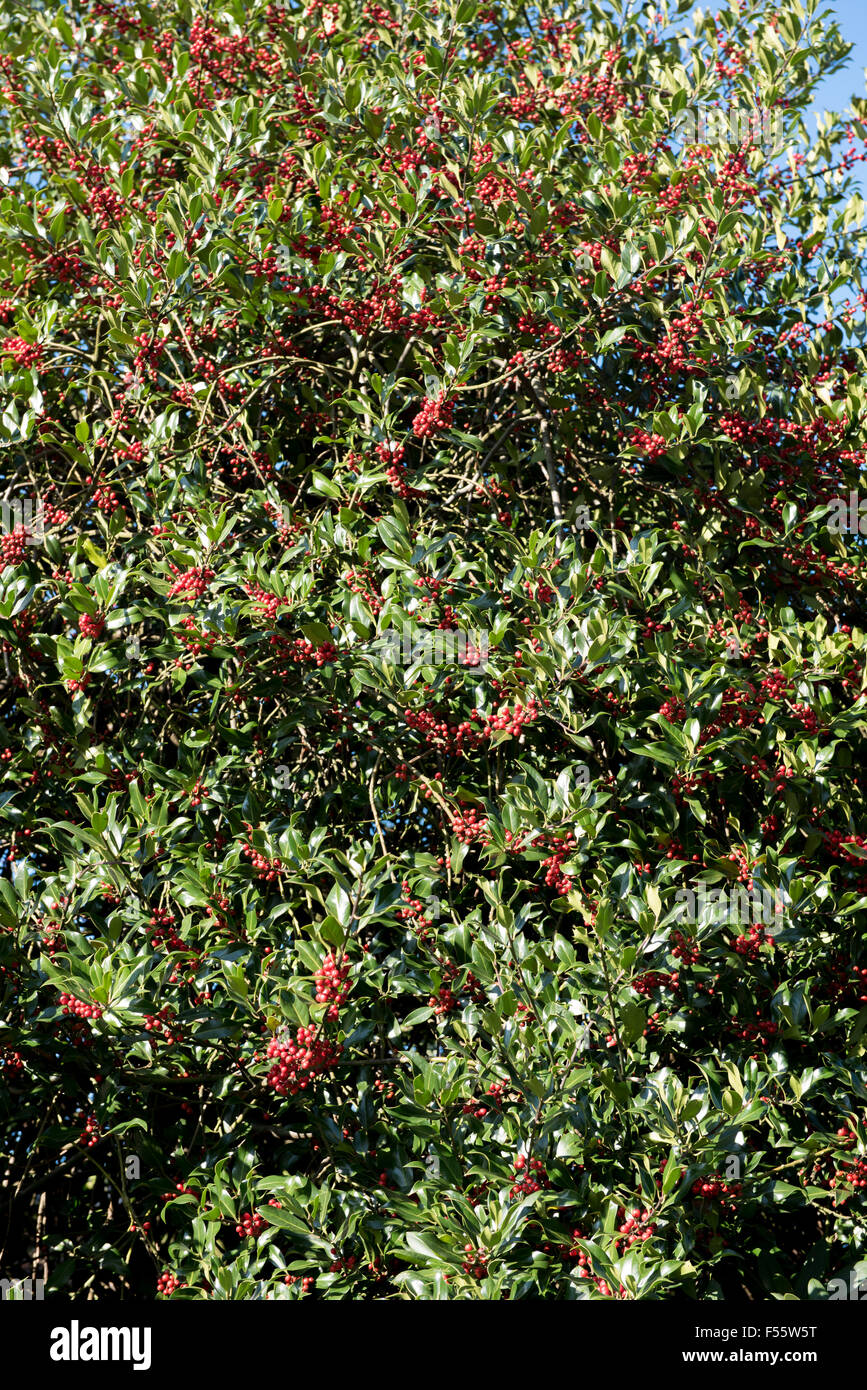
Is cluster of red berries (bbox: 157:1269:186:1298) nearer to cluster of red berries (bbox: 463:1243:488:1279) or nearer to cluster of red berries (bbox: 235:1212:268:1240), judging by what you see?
cluster of red berries (bbox: 235:1212:268:1240)

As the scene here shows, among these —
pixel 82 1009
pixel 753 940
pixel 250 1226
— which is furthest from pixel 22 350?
pixel 753 940

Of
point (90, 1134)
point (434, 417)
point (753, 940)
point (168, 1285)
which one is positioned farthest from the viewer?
point (434, 417)

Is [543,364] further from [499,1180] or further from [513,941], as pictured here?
[499,1180]

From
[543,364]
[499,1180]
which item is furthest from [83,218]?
[499,1180]

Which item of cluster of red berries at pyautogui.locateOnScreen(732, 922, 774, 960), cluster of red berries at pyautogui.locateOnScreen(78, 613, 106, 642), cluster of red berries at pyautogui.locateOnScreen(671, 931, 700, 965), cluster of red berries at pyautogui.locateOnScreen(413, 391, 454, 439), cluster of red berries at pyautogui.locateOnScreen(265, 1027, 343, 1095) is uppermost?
cluster of red berries at pyautogui.locateOnScreen(413, 391, 454, 439)

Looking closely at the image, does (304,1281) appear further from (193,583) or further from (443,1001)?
(193,583)

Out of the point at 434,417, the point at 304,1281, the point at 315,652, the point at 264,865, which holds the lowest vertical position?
the point at 304,1281

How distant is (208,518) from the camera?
3232 mm

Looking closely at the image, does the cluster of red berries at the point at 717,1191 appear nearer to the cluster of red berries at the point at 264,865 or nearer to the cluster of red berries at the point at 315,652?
the cluster of red berries at the point at 264,865

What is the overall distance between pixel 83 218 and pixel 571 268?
158cm

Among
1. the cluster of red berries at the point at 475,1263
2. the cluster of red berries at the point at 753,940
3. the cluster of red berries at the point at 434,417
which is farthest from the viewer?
the cluster of red berries at the point at 434,417

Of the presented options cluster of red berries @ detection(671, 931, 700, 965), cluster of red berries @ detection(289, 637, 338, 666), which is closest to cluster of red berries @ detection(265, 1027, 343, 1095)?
cluster of red berries @ detection(671, 931, 700, 965)

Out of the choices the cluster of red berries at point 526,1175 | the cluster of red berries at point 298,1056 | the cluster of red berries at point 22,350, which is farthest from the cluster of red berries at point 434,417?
the cluster of red berries at point 526,1175

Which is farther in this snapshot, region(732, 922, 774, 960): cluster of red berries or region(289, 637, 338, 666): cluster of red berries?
region(289, 637, 338, 666): cluster of red berries
